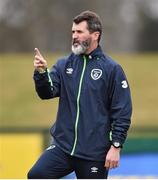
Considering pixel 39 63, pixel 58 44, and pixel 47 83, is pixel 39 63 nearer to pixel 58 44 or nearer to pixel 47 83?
pixel 47 83

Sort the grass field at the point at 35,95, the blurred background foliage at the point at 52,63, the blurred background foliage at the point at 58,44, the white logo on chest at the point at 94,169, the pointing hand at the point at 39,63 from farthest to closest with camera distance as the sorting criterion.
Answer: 1. the blurred background foliage at the point at 58,44
2. the grass field at the point at 35,95
3. the blurred background foliage at the point at 52,63
4. the white logo on chest at the point at 94,169
5. the pointing hand at the point at 39,63

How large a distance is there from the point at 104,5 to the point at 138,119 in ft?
44.0

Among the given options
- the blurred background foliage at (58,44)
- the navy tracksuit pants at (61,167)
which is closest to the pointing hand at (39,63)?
the navy tracksuit pants at (61,167)

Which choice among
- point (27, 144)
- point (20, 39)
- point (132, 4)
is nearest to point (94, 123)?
point (27, 144)

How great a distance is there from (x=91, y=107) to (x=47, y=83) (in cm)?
42

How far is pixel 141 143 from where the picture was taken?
42.9 ft

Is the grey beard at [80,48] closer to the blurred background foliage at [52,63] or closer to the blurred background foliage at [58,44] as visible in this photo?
the blurred background foliage at [52,63]

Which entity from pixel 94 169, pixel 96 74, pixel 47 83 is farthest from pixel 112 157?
pixel 47 83

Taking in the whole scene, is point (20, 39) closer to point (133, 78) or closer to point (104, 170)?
point (133, 78)

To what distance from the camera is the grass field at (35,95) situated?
2256 cm

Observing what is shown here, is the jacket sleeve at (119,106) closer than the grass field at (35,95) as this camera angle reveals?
Yes

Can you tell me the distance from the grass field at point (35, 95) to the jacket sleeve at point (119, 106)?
1460 cm

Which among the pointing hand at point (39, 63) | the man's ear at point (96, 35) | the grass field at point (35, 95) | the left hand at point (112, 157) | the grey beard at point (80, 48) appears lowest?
the grass field at point (35, 95)

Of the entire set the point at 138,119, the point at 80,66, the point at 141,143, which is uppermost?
the point at 80,66
